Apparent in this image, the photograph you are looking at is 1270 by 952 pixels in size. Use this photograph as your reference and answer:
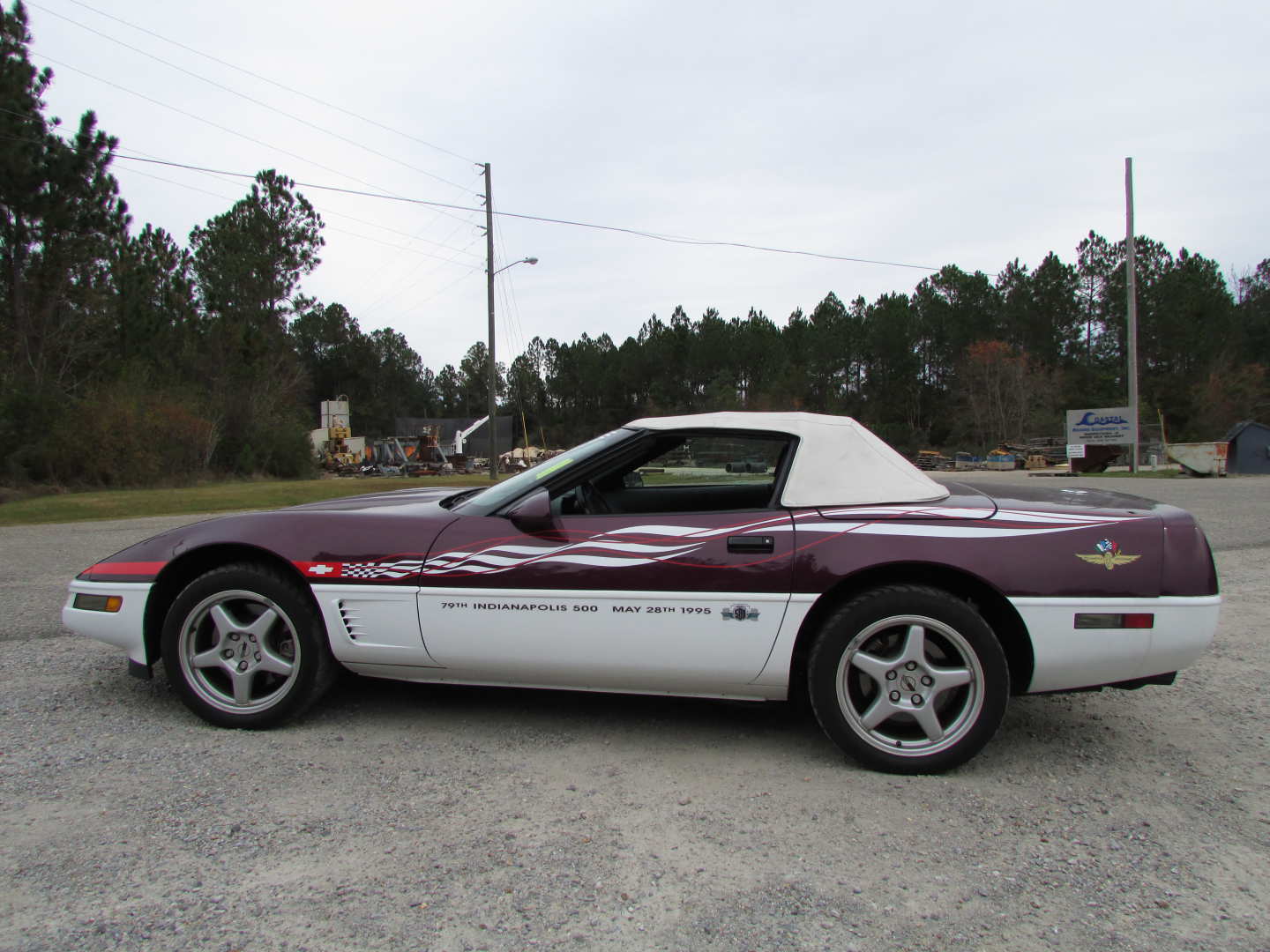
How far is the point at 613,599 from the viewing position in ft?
9.30

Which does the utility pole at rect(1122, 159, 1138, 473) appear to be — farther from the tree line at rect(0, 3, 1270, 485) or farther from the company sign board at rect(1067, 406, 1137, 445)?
the tree line at rect(0, 3, 1270, 485)

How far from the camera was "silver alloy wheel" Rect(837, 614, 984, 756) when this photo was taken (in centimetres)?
270

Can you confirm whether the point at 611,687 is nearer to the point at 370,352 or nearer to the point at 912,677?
the point at 912,677

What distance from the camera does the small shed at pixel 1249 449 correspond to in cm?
2525

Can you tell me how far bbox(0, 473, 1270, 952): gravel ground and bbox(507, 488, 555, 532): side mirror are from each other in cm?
86

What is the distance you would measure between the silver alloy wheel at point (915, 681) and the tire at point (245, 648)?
2.06 m

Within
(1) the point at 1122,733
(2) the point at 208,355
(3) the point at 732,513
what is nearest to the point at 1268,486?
(1) the point at 1122,733

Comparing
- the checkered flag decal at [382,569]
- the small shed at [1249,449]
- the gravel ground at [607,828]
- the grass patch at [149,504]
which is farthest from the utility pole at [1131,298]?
the checkered flag decal at [382,569]

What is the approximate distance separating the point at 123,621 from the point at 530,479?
177 cm

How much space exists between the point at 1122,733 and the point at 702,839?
6.61ft

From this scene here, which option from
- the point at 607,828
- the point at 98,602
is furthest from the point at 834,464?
the point at 98,602

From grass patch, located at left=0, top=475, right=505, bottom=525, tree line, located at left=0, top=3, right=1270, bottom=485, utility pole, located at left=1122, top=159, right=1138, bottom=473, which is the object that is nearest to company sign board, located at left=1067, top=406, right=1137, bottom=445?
utility pole, located at left=1122, top=159, right=1138, bottom=473

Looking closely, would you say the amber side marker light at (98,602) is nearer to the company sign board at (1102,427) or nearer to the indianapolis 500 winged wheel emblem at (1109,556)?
the indianapolis 500 winged wheel emblem at (1109,556)

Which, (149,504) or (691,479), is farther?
(149,504)
